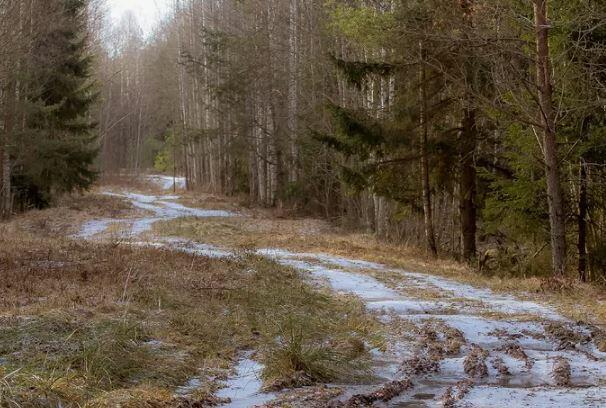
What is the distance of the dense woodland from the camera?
11.5 meters

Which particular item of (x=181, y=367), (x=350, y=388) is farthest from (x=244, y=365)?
(x=350, y=388)

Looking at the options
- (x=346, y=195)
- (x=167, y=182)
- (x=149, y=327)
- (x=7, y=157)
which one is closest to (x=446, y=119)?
(x=346, y=195)

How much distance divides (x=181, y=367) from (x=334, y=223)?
742 inches

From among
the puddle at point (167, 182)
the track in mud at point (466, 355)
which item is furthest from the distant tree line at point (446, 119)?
the puddle at point (167, 182)

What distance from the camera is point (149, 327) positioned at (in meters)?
6.16

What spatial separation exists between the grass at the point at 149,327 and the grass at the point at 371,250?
2952 millimetres

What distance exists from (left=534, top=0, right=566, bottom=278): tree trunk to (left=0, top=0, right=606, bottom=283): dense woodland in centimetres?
3

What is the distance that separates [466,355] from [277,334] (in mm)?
1853

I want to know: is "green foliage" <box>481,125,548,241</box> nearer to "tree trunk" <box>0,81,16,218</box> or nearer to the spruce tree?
"tree trunk" <box>0,81,16,218</box>

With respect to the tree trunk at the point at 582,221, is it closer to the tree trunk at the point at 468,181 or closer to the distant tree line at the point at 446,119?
the distant tree line at the point at 446,119

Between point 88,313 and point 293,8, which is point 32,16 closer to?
point 293,8

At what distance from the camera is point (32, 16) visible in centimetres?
2019

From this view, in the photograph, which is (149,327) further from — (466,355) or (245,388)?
(466,355)

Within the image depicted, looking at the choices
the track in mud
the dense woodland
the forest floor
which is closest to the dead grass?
the dense woodland
